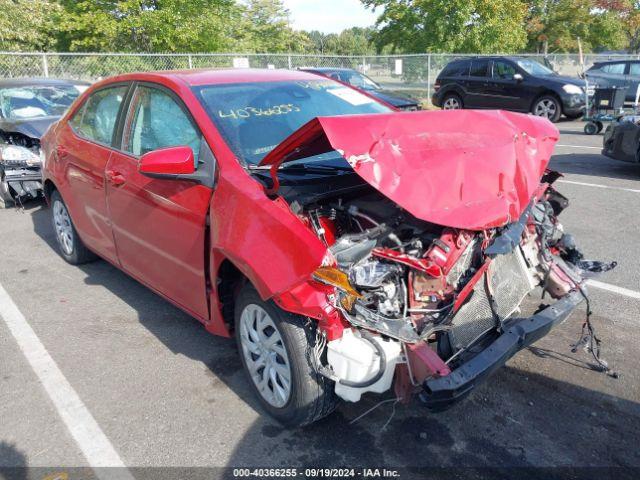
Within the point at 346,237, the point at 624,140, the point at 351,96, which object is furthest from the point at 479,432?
the point at 624,140

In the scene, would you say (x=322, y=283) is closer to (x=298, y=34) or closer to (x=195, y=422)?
(x=195, y=422)

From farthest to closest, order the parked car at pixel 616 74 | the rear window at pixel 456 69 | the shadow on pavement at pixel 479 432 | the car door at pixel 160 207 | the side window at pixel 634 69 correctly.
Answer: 1. the rear window at pixel 456 69
2. the side window at pixel 634 69
3. the parked car at pixel 616 74
4. the car door at pixel 160 207
5. the shadow on pavement at pixel 479 432

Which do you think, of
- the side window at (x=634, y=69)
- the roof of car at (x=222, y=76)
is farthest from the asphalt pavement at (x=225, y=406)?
the side window at (x=634, y=69)

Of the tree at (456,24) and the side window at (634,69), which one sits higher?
the tree at (456,24)

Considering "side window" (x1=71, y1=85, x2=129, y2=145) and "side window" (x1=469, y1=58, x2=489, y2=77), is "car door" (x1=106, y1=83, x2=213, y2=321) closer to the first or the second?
"side window" (x1=71, y1=85, x2=129, y2=145)

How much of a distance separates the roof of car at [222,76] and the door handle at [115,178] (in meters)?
0.71

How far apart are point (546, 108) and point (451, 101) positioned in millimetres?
3018

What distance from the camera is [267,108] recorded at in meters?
3.59

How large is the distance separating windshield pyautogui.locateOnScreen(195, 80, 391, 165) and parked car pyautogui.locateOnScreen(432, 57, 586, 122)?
1185 cm

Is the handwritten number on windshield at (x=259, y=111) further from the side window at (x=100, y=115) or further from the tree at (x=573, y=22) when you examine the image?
the tree at (x=573, y=22)

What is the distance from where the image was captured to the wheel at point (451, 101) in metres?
16.4

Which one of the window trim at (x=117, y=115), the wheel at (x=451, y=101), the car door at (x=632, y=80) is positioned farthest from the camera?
the wheel at (x=451, y=101)

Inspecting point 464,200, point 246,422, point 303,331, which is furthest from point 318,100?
point 246,422

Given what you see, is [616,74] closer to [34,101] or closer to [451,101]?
[451,101]
